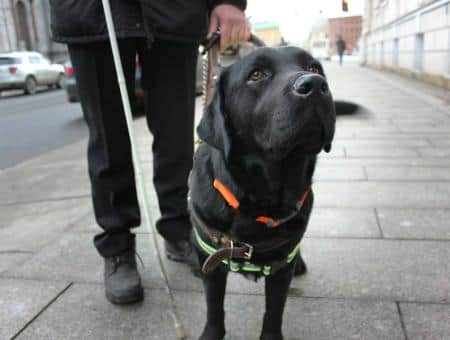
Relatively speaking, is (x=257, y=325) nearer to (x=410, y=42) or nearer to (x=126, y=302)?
(x=126, y=302)

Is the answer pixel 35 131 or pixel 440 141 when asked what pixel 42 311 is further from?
pixel 35 131

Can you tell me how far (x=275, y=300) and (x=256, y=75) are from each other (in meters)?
0.97

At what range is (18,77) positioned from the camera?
20422 millimetres

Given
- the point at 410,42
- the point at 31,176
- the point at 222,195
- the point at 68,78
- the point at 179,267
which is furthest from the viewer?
the point at 410,42

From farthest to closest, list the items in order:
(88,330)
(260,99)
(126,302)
A: 1. (126,302)
2. (88,330)
3. (260,99)

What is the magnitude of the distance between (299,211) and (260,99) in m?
0.51

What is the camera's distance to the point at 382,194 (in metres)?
4.00

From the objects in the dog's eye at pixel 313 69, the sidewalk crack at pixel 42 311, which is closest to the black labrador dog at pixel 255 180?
the dog's eye at pixel 313 69

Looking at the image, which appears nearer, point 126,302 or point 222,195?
point 222,195

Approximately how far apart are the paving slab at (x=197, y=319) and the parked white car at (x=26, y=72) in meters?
20.1

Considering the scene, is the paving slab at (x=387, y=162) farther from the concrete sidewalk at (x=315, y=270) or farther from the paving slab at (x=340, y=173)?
the paving slab at (x=340, y=173)

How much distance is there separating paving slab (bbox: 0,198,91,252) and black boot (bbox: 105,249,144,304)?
0.94 meters

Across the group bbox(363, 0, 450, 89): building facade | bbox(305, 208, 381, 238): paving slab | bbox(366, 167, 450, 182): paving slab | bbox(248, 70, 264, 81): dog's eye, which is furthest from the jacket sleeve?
bbox(363, 0, 450, 89): building facade

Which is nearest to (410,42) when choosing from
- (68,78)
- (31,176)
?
(68,78)
